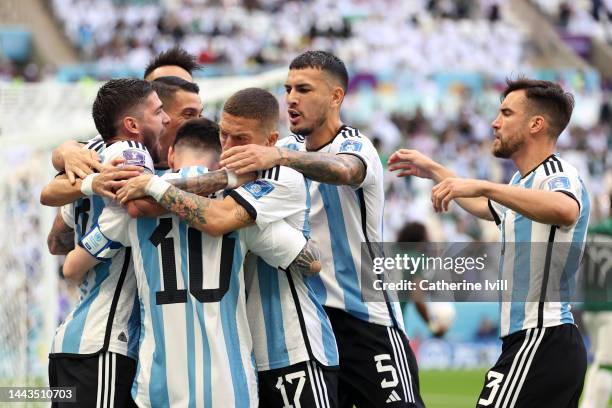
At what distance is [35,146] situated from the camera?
33.5 ft

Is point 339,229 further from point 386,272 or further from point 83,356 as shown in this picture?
point 83,356

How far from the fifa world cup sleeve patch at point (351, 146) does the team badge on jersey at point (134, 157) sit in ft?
4.23

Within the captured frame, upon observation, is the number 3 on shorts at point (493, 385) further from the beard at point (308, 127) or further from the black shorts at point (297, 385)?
the beard at point (308, 127)

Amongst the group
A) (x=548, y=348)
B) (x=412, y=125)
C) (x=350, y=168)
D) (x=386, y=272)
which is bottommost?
(x=548, y=348)

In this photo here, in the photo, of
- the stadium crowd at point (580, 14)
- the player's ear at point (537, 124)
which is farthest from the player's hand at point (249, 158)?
the stadium crowd at point (580, 14)

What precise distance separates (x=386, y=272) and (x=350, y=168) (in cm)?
79

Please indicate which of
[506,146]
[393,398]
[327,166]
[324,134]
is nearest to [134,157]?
[327,166]

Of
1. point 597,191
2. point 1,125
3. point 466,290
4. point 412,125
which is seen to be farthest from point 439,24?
point 466,290

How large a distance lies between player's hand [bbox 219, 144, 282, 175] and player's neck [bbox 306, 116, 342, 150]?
3.80ft

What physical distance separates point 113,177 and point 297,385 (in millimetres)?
1341

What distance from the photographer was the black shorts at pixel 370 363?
6602mm

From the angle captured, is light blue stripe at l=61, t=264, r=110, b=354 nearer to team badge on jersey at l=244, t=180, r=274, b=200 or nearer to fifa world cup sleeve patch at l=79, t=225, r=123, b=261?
fifa world cup sleeve patch at l=79, t=225, r=123, b=261

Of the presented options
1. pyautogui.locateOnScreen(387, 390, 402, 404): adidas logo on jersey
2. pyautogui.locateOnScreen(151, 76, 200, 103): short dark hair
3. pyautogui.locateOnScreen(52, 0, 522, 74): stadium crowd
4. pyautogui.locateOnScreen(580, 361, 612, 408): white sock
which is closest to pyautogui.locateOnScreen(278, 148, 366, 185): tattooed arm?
pyautogui.locateOnScreen(387, 390, 402, 404): adidas logo on jersey

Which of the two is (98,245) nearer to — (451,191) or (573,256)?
(451,191)
